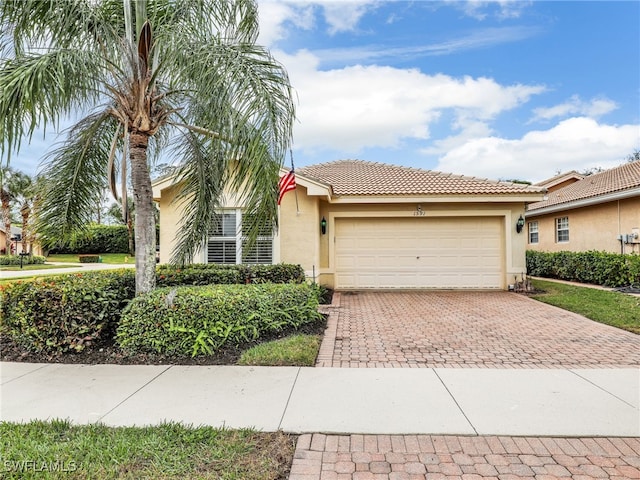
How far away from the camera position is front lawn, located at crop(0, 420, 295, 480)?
8.33 ft

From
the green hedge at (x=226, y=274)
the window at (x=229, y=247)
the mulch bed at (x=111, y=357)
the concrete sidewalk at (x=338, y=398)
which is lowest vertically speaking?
the concrete sidewalk at (x=338, y=398)

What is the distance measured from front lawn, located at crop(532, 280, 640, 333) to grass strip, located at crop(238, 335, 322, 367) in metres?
6.12

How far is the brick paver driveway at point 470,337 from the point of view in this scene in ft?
16.6

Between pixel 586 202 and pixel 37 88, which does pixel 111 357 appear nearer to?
pixel 37 88

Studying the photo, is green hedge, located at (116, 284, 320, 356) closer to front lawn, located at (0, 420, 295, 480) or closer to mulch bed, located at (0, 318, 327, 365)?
mulch bed, located at (0, 318, 327, 365)

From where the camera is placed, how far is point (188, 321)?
5.19 meters

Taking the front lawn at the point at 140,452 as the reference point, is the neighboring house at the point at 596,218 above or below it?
above

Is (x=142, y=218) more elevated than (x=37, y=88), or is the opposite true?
(x=37, y=88)

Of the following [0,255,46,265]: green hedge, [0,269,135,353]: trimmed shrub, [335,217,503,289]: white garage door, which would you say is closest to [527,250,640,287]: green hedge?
[335,217,503,289]: white garage door

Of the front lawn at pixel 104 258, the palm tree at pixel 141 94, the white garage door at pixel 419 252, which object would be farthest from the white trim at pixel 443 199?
the front lawn at pixel 104 258

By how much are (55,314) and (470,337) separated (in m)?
6.72

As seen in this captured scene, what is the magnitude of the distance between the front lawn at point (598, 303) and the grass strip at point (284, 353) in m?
6.12

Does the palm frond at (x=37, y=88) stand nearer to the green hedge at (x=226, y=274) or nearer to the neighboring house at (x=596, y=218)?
the green hedge at (x=226, y=274)

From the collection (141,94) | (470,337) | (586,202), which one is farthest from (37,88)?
(586,202)
